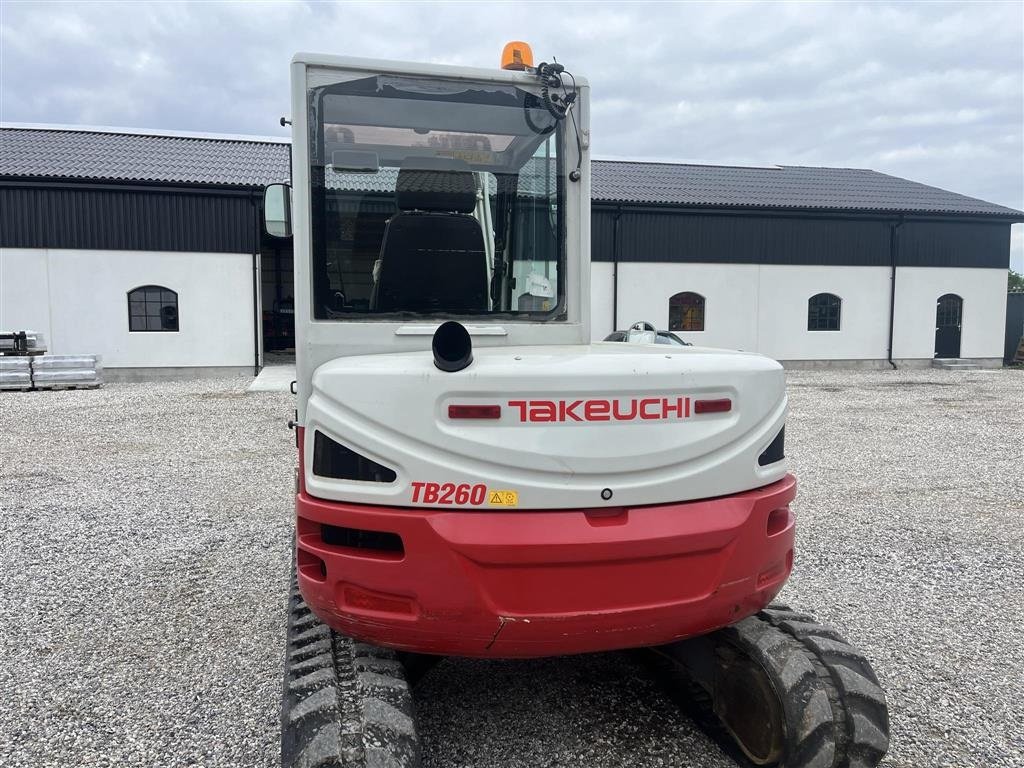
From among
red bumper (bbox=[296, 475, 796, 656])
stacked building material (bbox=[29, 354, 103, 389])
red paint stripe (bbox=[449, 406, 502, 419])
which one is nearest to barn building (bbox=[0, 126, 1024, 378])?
stacked building material (bbox=[29, 354, 103, 389])

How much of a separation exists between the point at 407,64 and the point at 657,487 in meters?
2.02

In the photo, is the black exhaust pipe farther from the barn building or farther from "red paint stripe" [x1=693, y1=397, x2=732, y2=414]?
the barn building

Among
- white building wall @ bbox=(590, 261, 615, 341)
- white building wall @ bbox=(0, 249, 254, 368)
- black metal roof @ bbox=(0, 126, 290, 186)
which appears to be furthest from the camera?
white building wall @ bbox=(590, 261, 615, 341)

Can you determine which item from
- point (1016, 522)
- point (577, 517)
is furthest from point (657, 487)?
point (1016, 522)

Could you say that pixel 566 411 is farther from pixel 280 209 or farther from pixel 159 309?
pixel 159 309

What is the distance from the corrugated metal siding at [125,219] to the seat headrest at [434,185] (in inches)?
708

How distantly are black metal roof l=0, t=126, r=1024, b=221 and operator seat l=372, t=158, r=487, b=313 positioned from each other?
1831cm

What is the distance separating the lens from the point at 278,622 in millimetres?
4285

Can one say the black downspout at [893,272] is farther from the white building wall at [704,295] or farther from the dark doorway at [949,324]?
the white building wall at [704,295]

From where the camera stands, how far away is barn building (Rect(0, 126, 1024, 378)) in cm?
1878

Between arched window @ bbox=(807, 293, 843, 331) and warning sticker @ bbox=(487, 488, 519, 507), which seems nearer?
warning sticker @ bbox=(487, 488, 519, 507)

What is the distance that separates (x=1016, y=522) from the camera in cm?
649

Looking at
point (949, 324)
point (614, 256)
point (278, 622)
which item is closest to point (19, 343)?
point (614, 256)

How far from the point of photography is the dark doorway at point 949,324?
24938 millimetres
